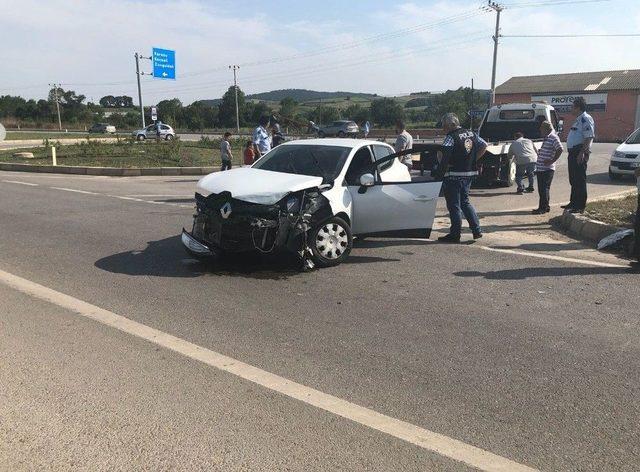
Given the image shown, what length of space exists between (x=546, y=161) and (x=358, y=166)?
4418 millimetres

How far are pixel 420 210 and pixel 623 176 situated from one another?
11167mm

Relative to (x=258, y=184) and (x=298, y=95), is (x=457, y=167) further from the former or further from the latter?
(x=298, y=95)

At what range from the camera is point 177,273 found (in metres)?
6.17

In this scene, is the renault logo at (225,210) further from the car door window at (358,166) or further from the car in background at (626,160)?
the car in background at (626,160)

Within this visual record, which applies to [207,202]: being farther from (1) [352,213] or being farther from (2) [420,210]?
(2) [420,210]

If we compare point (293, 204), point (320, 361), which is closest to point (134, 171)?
point (293, 204)

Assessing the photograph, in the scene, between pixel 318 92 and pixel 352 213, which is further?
pixel 318 92

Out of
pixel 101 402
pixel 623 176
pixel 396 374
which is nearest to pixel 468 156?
pixel 396 374

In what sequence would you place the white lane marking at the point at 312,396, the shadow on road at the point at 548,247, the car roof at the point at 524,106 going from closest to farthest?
1. the white lane marking at the point at 312,396
2. the shadow on road at the point at 548,247
3. the car roof at the point at 524,106

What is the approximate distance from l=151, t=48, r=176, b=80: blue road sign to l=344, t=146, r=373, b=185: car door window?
115 ft

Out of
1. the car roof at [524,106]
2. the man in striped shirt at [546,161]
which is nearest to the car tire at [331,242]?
the man in striped shirt at [546,161]

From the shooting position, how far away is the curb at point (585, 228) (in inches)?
312

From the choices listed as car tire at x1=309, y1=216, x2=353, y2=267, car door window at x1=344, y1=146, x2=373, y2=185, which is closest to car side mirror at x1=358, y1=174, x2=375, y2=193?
car door window at x1=344, y1=146, x2=373, y2=185

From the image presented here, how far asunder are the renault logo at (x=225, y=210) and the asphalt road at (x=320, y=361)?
2.28ft
